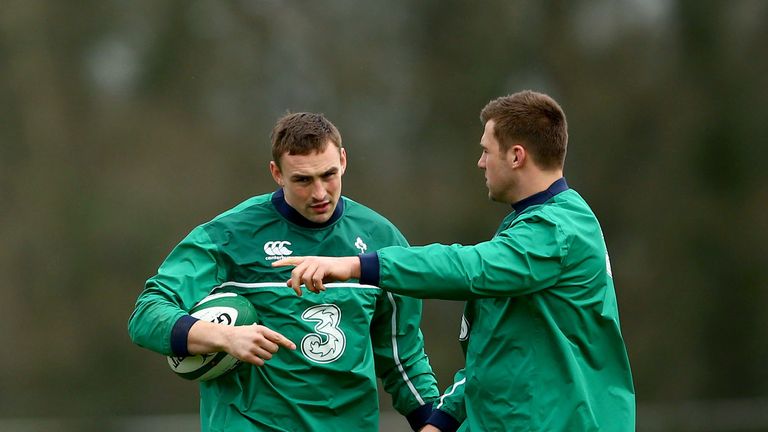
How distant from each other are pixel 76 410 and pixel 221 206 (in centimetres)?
342

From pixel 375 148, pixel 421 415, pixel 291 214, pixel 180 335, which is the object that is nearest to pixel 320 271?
pixel 180 335

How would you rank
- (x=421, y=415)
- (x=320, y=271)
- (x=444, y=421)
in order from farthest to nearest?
1. (x=421, y=415)
2. (x=444, y=421)
3. (x=320, y=271)

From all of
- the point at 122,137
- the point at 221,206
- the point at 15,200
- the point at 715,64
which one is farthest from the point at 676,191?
the point at 15,200

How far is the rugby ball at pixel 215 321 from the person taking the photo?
4609mm

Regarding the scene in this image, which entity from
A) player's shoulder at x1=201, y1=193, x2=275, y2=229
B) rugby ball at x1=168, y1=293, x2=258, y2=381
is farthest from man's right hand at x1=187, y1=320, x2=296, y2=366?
player's shoulder at x1=201, y1=193, x2=275, y2=229

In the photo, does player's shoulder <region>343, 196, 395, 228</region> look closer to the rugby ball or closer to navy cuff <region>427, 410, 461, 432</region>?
the rugby ball

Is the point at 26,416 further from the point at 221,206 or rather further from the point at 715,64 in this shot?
the point at 715,64

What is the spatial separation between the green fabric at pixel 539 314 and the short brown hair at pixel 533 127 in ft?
0.53

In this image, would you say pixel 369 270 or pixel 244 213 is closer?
pixel 369 270

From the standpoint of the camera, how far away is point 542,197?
14.6 feet

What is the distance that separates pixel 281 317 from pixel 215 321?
326 mm

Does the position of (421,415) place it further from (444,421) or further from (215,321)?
(215,321)

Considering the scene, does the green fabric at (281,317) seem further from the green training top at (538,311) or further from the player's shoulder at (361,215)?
the green training top at (538,311)

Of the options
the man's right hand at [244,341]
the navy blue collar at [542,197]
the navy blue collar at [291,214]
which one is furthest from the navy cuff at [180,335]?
the navy blue collar at [542,197]
